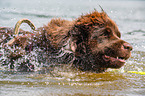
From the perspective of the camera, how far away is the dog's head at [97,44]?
506 centimetres

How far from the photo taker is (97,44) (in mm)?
5082

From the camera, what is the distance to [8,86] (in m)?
4.67

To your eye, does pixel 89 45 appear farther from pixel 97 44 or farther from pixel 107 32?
pixel 107 32

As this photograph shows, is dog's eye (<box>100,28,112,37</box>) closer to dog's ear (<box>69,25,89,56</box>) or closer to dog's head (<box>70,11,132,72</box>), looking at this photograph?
dog's head (<box>70,11,132,72</box>)

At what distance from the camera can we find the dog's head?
5.06 meters

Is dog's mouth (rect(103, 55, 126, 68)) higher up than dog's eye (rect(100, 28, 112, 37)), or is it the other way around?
dog's eye (rect(100, 28, 112, 37))

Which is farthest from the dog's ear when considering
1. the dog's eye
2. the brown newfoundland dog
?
the dog's eye

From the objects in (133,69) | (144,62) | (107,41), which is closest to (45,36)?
(107,41)

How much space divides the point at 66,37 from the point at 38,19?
9346mm

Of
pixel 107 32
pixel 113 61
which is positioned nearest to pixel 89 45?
pixel 107 32

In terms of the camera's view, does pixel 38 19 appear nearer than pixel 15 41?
No

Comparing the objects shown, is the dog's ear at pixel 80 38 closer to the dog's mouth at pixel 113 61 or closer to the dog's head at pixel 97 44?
the dog's head at pixel 97 44

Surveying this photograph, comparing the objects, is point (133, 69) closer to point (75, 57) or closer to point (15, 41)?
point (75, 57)

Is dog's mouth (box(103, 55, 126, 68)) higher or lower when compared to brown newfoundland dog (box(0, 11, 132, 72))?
lower
